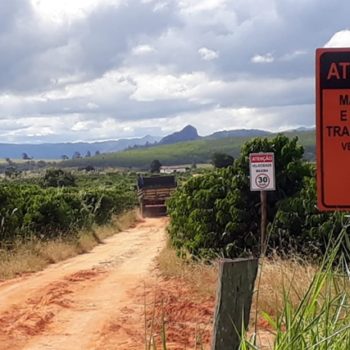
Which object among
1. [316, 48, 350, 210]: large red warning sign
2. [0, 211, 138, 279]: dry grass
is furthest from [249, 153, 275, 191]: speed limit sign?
[316, 48, 350, 210]: large red warning sign

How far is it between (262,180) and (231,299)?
6218 millimetres

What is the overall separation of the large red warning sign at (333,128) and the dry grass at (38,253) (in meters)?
10.6

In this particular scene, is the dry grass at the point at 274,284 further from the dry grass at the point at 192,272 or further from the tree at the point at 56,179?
the tree at the point at 56,179

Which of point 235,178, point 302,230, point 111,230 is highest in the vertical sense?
point 235,178

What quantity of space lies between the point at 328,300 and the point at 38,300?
760 centimetres

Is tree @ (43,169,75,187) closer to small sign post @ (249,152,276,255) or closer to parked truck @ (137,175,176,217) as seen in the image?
parked truck @ (137,175,176,217)

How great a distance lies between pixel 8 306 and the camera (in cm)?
977

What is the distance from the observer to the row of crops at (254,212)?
1045 centimetres

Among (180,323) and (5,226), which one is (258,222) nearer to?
(180,323)

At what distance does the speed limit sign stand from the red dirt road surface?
64.1 inches

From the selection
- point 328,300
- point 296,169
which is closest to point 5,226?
point 296,169

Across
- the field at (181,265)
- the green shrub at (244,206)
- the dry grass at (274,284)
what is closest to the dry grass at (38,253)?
the field at (181,265)

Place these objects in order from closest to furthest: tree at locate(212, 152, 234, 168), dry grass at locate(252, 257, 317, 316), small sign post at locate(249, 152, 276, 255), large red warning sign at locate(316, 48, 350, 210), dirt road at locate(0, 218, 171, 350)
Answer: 1. large red warning sign at locate(316, 48, 350, 210)
2. dry grass at locate(252, 257, 317, 316)
3. dirt road at locate(0, 218, 171, 350)
4. small sign post at locate(249, 152, 276, 255)
5. tree at locate(212, 152, 234, 168)

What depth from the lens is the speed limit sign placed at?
31.5 ft
